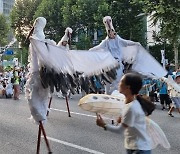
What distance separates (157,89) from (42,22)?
387 inches

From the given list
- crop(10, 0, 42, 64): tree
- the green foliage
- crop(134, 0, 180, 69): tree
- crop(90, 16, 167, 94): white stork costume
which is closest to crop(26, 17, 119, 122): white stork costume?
crop(90, 16, 167, 94): white stork costume

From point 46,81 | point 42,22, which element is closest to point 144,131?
point 46,81

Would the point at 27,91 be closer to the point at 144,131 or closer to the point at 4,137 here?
the point at 4,137

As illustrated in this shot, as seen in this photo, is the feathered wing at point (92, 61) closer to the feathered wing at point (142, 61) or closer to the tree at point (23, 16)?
the feathered wing at point (142, 61)

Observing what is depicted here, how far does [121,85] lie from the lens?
4328 millimetres

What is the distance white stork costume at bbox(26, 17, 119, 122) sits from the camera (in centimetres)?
635

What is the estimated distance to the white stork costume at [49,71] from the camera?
250 inches

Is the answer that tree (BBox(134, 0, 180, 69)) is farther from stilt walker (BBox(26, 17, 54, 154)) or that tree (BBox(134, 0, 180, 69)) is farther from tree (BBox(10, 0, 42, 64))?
tree (BBox(10, 0, 42, 64))

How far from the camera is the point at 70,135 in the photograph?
8.44 meters

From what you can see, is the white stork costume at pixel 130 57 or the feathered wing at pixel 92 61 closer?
the feathered wing at pixel 92 61

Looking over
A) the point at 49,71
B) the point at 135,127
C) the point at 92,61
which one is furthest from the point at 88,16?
the point at 135,127

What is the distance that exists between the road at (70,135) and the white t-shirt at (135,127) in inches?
106

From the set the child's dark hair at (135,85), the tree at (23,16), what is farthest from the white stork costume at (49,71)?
the tree at (23,16)

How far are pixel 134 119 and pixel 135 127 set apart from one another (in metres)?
0.09
